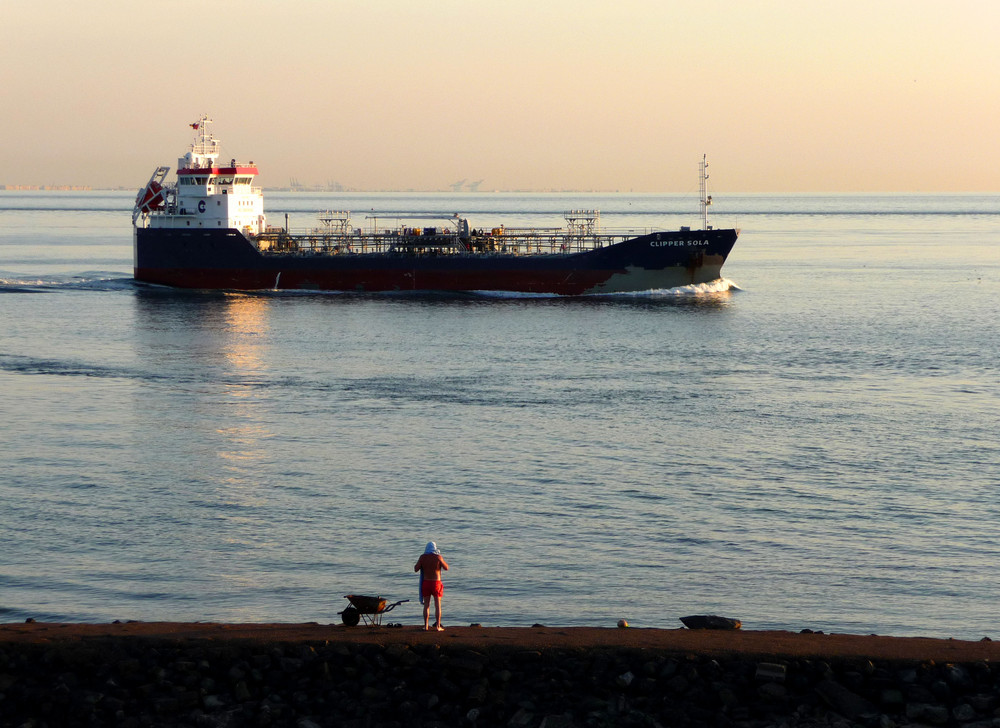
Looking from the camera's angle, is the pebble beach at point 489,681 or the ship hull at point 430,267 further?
the ship hull at point 430,267

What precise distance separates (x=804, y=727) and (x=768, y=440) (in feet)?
75.0

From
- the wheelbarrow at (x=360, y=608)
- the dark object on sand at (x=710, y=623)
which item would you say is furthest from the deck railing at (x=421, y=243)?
the wheelbarrow at (x=360, y=608)

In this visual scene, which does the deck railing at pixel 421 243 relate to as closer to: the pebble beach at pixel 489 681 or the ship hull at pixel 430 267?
the ship hull at pixel 430 267

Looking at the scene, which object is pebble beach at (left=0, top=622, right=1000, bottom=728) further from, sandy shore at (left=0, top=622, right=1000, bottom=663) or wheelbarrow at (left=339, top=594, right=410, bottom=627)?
wheelbarrow at (left=339, top=594, right=410, bottom=627)

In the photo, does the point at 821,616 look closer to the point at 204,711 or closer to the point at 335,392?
the point at 204,711

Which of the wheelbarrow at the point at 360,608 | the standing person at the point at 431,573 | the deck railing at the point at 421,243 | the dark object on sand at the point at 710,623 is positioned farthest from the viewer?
the deck railing at the point at 421,243

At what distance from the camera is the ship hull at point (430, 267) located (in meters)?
84.2

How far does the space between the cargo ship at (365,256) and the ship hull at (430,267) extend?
0.25 feet

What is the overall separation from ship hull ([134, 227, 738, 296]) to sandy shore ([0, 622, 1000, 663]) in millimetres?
67555

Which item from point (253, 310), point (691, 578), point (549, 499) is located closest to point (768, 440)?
point (549, 499)

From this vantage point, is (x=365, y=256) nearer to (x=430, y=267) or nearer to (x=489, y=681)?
(x=430, y=267)

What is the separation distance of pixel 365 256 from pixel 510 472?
186 ft

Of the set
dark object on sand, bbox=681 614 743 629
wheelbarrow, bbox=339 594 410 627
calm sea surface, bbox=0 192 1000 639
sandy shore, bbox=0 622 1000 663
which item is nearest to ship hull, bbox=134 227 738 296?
calm sea surface, bbox=0 192 1000 639

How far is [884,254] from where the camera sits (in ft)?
497
